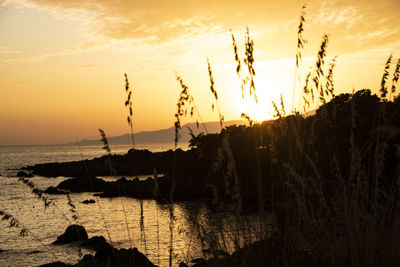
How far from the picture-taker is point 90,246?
58.0 ft

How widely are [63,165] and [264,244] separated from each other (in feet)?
291

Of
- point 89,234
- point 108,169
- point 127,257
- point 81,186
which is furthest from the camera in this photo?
point 108,169

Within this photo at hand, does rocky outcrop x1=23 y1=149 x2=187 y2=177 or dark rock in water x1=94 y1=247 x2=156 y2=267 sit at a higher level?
dark rock in water x1=94 y1=247 x2=156 y2=267

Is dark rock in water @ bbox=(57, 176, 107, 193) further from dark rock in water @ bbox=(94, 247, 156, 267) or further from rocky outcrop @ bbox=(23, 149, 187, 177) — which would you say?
dark rock in water @ bbox=(94, 247, 156, 267)

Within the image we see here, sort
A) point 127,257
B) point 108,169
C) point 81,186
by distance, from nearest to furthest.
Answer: point 127,257 → point 81,186 → point 108,169

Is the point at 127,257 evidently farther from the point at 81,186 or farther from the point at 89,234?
the point at 81,186

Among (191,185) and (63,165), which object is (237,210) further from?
(63,165)

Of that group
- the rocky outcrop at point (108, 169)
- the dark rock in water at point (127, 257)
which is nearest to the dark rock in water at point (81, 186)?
the rocky outcrop at point (108, 169)

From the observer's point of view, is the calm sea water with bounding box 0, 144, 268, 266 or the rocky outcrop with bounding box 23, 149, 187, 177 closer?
the calm sea water with bounding box 0, 144, 268, 266

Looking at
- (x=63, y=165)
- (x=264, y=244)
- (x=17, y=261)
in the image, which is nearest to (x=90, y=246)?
(x=17, y=261)

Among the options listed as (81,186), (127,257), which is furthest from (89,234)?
(81,186)

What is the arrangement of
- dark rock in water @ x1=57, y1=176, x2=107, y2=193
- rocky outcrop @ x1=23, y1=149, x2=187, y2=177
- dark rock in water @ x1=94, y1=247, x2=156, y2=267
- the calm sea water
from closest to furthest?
1. dark rock in water @ x1=94, y1=247, x2=156, y2=267
2. the calm sea water
3. dark rock in water @ x1=57, y1=176, x2=107, y2=193
4. rocky outcrop @ x1=23, y1=149, x2=187, y2=177

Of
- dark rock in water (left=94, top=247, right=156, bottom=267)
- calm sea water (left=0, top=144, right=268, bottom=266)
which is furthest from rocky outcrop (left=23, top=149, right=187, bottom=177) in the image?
dark rock in water (left=94, top=247, right=156, bottom=267)

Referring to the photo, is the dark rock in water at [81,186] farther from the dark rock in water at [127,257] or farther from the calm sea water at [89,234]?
the dark rock in water at [127,257]
